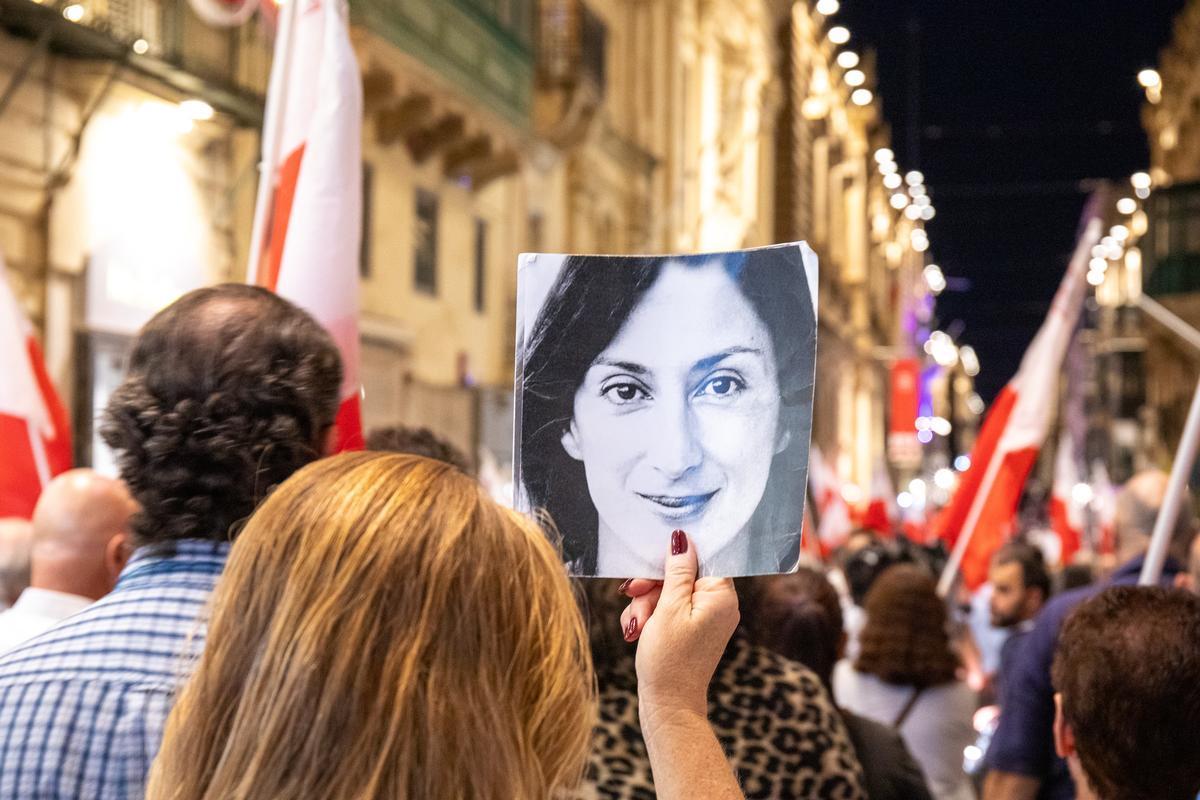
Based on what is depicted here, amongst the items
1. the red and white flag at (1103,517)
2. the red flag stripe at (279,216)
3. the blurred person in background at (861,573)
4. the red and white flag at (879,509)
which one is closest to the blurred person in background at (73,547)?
the red flag stripe at (279,216)

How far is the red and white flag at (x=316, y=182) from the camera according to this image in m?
4.18

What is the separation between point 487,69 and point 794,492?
1797 centimetres

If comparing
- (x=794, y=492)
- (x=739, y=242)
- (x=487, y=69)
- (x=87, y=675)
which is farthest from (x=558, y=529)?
(x=739, y=242)

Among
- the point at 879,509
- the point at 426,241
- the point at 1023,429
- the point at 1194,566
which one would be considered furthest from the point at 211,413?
A: the point at 879,509

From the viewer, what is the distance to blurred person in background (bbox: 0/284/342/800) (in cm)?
208

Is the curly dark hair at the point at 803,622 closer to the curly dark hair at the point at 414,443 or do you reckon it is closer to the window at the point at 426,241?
the curly dark hair at the point at 414,443

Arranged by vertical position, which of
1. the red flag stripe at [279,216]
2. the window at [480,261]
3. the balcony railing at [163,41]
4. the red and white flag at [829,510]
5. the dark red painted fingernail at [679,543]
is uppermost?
the balcony railing at [163,41]

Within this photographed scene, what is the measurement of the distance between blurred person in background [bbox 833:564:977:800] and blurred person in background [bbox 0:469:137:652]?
2.69 metres

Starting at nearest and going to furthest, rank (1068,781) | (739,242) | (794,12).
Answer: (1068,781) < (739,242) < (794,12)

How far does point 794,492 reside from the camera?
2104mm

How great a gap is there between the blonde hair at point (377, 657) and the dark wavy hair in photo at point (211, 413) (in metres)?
0.68

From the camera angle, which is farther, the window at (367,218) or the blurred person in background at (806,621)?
the window at (367,218)

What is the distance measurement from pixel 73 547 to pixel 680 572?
6.19 feet

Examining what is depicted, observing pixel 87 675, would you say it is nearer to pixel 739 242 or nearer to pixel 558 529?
pixel 558 529
